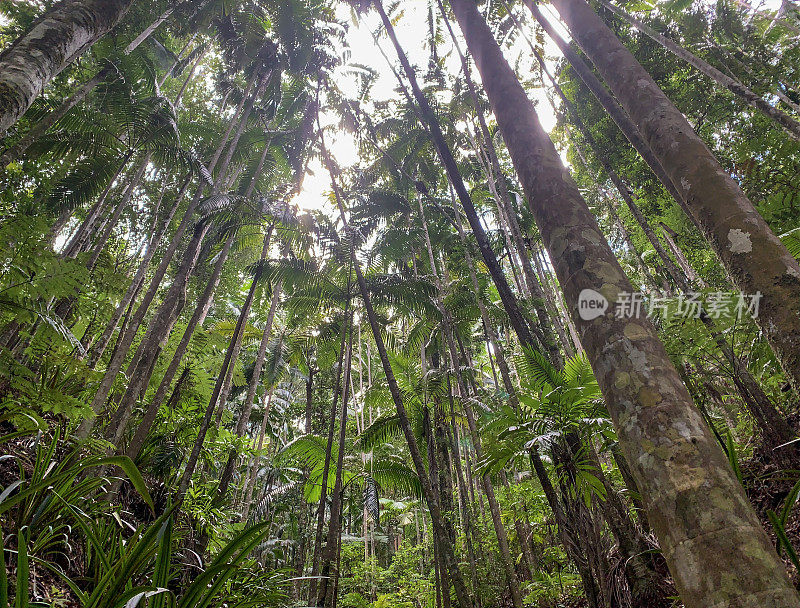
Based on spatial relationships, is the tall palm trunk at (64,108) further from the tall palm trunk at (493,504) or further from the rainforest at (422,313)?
the tall palm trunk at (493,504)

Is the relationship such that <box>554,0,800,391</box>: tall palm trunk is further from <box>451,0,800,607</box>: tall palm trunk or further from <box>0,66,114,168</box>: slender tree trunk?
<box>0,66,114,168</box>: slender tree trunk

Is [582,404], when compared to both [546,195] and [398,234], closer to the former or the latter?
[546,195]

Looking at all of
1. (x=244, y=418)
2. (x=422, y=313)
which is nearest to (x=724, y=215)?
(x=422, y=313)

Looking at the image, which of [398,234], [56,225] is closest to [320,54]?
[398,234]

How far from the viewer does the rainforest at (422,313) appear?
1.82 metres

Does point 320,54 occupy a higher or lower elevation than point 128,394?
higher

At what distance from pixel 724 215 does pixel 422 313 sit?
7.72 metres

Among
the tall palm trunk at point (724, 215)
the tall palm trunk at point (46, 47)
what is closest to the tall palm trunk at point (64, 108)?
the tall palm trunk at point (46, 47)

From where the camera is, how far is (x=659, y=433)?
1257 mm

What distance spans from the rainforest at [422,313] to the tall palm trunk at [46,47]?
0.06ft

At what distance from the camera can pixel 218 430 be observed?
258 inches

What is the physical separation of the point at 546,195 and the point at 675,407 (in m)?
1.05

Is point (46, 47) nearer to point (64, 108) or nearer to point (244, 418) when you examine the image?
point (64, 108)

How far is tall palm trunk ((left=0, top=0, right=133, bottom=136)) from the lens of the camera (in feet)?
7.59
